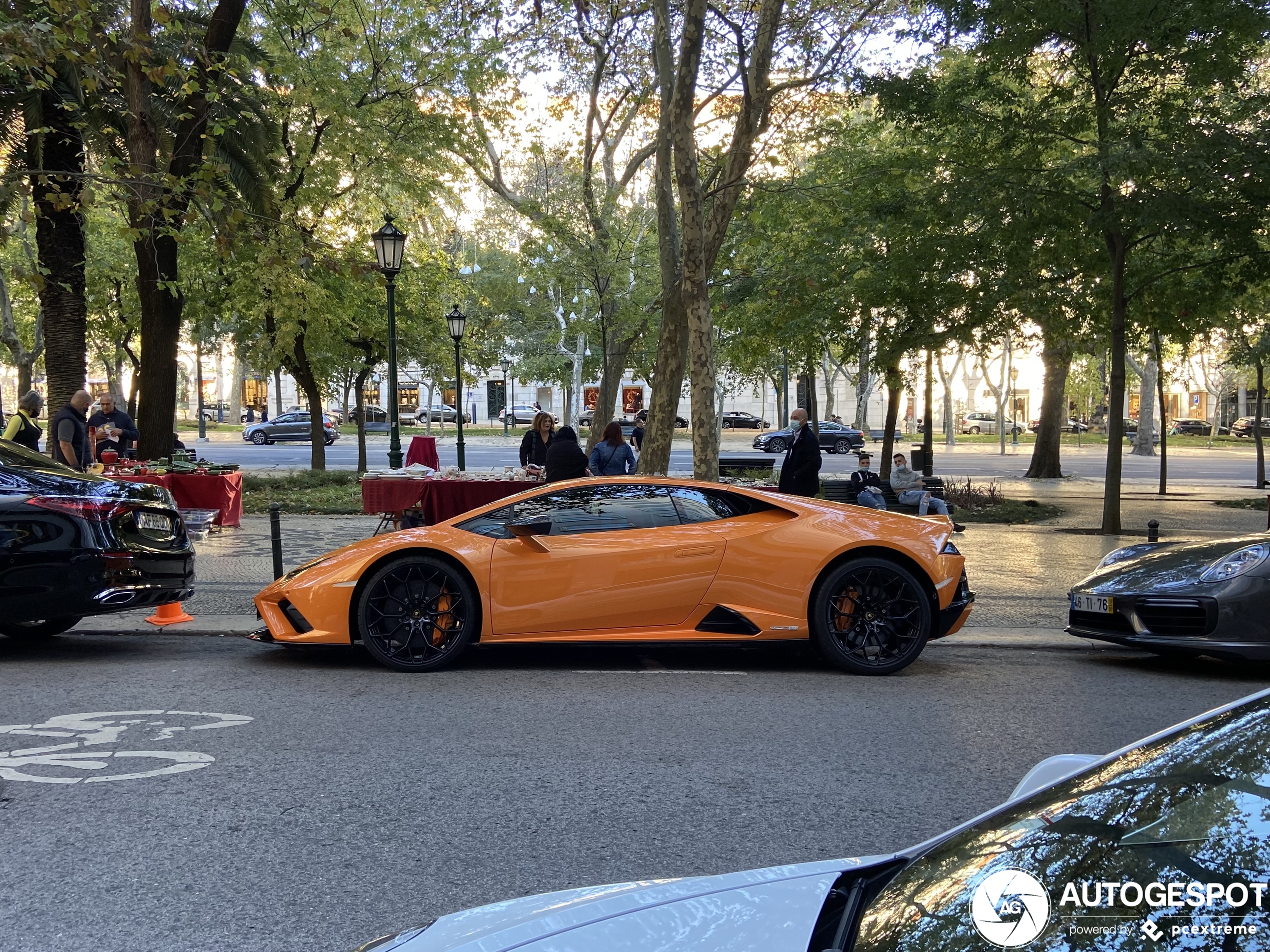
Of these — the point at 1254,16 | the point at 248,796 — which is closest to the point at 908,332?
the point at 1254,16

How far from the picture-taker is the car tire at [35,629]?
8867 mm

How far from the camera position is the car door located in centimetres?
752

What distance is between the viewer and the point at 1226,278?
16.4 meters

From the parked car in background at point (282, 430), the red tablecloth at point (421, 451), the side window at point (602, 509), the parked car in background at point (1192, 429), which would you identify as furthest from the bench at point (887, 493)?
the parked car in background at point (1192, 429)

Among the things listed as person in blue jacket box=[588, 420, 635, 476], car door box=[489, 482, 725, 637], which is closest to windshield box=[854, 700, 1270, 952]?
car door box=[489, 482, 725, 637]

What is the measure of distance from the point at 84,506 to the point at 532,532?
3219 mm

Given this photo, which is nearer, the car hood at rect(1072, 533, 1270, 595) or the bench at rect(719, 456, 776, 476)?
the car hood at rect(1072, 533, 1270, 595)

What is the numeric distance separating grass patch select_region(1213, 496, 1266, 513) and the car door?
18.1m

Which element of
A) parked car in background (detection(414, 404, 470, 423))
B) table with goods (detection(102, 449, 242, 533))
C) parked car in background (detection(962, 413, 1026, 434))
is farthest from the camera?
parked car in background (detection(962, 413, 1026, 434))

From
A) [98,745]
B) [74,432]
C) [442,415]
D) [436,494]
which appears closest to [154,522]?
[98,745]

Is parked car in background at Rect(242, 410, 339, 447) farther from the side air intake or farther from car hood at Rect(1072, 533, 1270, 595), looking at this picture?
car hood at Rect(1072, 533, 1270, 595)

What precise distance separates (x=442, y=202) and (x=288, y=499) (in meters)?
11.2

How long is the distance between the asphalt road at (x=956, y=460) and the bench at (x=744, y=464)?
110cm

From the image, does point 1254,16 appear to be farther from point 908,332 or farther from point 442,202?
point 442,202
